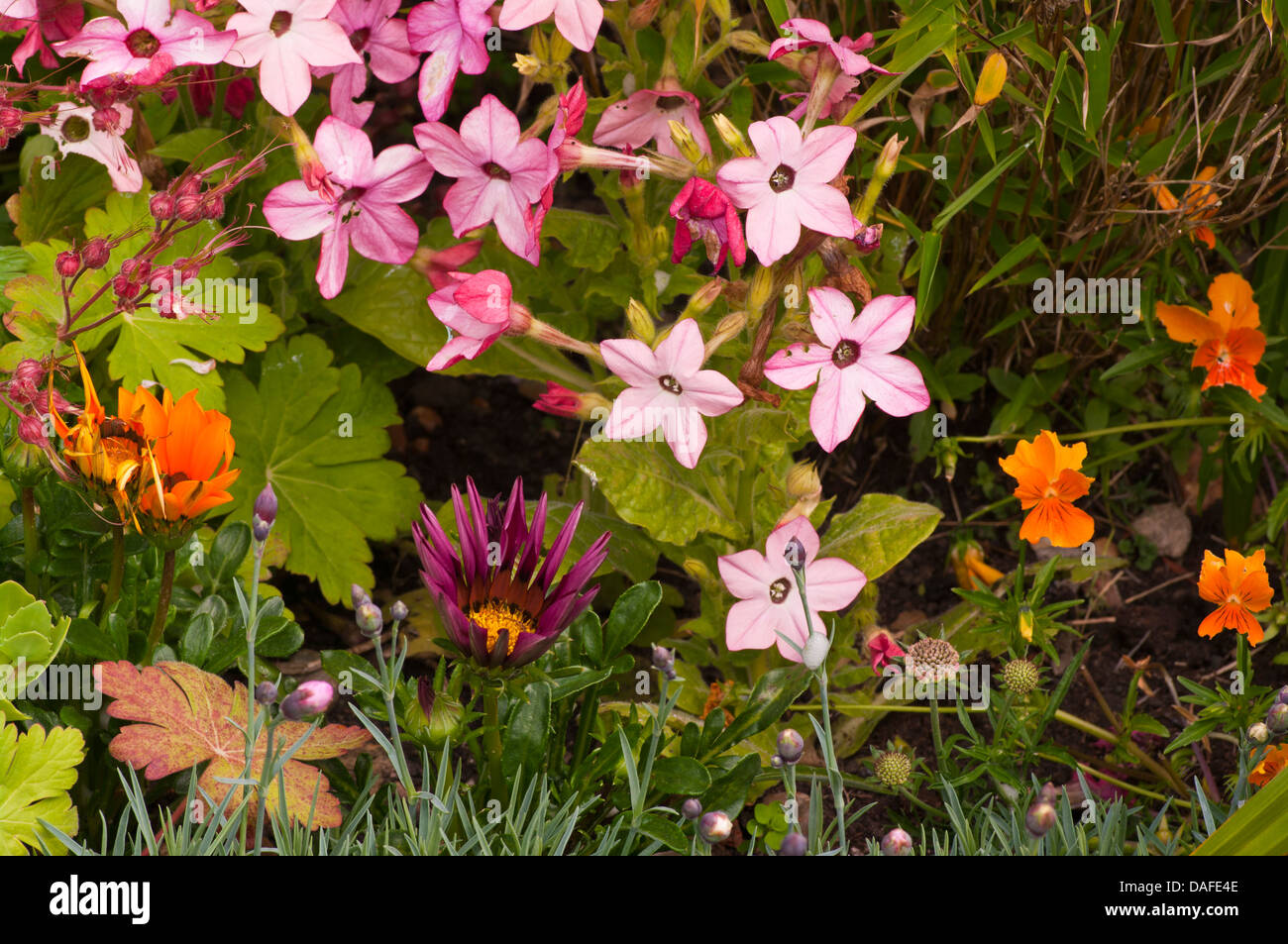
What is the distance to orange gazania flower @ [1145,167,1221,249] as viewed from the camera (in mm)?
1550

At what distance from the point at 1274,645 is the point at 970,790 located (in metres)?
0.54

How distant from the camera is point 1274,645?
1732mm

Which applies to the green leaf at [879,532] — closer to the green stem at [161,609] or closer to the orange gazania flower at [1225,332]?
the orange gazania flower at [1225,332]

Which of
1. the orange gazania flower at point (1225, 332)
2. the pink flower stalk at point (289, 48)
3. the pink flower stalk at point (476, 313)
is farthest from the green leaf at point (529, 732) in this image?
the orange gazania flower at point (1225, 332)

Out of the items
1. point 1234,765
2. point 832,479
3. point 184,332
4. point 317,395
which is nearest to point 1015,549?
point 832,479

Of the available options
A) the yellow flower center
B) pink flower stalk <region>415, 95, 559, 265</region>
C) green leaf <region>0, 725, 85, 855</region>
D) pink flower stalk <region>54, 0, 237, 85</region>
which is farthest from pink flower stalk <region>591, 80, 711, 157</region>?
green leaf <region>0, 725, 85, 855</region>

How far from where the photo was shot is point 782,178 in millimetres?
1249

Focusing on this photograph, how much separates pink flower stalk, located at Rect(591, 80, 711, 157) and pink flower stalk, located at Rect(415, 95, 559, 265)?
10cm

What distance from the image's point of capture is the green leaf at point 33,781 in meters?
1.16

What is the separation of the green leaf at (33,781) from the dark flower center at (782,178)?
836 millimetres

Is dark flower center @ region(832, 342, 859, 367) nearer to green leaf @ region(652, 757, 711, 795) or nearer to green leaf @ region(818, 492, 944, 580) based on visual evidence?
green leaf @ region(818, 492, 944, 580)

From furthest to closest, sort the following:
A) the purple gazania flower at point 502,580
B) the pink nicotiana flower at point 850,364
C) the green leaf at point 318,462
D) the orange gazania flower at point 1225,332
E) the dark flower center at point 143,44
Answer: the green leaf at point 318,462, the orange gazania flower at point 1225,332, the dark flower center at point 143,44, the pink nicotiana flower at point 850,364, the purple gazania flower at point 502,580
